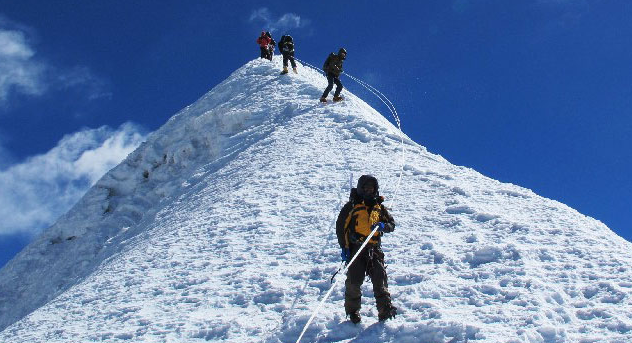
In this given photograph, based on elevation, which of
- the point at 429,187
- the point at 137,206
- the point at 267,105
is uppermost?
the point at 267,105

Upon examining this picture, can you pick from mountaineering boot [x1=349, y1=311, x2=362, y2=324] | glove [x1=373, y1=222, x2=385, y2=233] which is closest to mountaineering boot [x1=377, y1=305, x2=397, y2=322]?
mountaineering boot [x1=349, y1=311, x2=362, y2=324]

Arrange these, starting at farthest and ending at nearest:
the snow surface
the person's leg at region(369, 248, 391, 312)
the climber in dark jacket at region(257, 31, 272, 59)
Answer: the climber in dark jacket at region(257, 31, 272, 59)
the snow surface
the person's leg at region(369, 248, 391, 312)

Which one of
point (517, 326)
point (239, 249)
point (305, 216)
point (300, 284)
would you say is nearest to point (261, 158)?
point (305, 216)

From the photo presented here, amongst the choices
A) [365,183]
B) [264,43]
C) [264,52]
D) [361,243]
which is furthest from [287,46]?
[361,243]

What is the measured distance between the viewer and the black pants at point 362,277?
6.42m

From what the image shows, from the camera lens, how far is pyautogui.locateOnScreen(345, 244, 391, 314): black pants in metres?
6.42

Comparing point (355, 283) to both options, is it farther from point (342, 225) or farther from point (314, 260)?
point (314, 260)

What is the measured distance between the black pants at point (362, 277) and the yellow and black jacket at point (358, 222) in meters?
0.11

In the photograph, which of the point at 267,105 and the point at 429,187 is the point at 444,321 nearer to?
the point at 429,187

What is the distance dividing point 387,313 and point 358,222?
3.63ft

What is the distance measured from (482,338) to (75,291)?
7437 millimetres

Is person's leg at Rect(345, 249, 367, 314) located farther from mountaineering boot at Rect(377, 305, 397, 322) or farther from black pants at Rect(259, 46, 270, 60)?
black pants at Rect(259, 46, 270, 60)

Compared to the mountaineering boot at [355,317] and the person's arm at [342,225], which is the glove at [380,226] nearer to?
the person's arm at [342,225]

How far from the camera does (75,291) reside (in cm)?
1008
